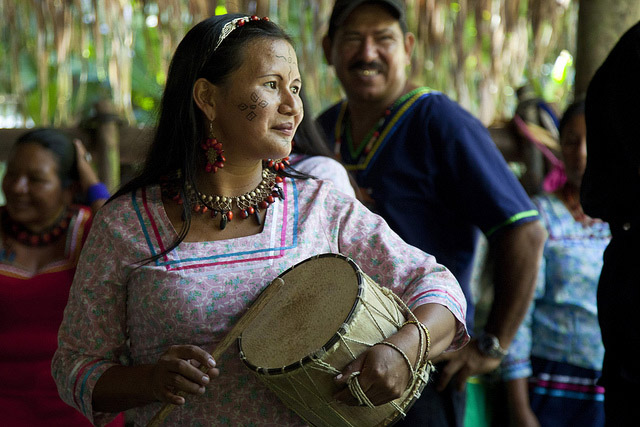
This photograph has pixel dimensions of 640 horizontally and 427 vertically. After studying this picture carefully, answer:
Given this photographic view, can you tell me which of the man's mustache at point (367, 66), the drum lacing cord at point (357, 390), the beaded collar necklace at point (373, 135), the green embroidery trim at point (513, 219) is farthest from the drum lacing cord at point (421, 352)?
the man's mustache at point (367, 66)

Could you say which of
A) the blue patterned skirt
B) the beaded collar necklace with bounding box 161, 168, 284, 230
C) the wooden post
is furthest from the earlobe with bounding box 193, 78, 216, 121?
the blue patterned skirt

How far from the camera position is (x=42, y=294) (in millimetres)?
2807

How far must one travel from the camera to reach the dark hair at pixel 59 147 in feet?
10.1

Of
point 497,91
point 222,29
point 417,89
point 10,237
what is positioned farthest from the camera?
point 497,91

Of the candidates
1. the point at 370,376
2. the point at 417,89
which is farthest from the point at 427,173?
the point at 370,376

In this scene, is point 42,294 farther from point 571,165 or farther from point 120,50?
point 571,165

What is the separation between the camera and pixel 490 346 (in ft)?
8.93

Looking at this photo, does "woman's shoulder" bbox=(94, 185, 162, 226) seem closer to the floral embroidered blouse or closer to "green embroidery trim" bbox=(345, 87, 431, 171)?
the floral embroidered blouse

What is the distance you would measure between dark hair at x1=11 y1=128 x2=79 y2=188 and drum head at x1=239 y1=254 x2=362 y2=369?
174cm

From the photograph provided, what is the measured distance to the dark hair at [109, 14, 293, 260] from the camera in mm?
1770

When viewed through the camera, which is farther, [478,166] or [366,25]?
[366,25]

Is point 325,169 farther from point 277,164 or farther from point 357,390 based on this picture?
point 357,390

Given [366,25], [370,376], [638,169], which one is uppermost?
[366,25]

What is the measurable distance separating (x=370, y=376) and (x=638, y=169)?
3.51 ft
